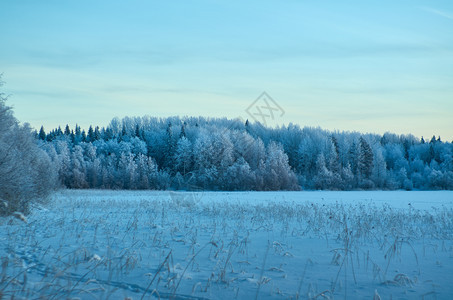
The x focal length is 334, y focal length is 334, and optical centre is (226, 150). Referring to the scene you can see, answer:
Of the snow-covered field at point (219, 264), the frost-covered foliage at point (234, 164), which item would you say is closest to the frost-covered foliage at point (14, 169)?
the snow-covered field at point (219, 264)

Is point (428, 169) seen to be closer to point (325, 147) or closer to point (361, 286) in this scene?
point (325, 147)

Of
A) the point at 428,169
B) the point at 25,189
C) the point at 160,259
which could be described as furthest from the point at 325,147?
the point at 160,259

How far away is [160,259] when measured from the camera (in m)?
6.14

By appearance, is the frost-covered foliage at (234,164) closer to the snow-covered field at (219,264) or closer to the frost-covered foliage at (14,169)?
the frost-covered foliage at (14,169)

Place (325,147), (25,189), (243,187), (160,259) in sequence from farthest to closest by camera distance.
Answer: (325,147)
(243,187)
(25,189)
(160,259)

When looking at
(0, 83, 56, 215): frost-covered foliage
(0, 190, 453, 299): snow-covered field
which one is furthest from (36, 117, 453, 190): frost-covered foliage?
(0, 190, 453, 299): snow-covered field

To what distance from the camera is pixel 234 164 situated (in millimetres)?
52062

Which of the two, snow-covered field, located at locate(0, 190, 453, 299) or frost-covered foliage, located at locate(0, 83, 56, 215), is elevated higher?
frost-covered foliage, located at locate(0, 83, 56, 215)

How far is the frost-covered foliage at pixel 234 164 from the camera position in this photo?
5141cm

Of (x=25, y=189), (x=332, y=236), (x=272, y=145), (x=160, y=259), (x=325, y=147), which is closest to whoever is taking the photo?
(x=160, y=259)

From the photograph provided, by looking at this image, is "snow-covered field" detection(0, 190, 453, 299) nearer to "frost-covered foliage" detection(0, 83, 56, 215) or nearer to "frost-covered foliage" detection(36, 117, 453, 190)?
"frost-covered foliage" detection(0, 83, 56, 215)

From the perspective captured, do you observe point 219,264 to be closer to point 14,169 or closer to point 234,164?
point 14,169

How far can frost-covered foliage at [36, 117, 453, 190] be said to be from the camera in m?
51.4

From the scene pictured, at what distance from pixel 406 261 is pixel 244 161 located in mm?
47058
